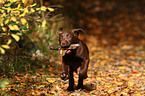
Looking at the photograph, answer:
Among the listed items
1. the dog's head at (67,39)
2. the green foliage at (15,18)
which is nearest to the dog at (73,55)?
the dog's head at (67,39)

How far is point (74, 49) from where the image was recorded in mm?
4285

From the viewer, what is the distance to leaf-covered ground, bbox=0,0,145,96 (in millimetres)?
4828

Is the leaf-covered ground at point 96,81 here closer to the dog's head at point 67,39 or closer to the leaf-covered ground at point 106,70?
the leaf-covered ground at point 106,70

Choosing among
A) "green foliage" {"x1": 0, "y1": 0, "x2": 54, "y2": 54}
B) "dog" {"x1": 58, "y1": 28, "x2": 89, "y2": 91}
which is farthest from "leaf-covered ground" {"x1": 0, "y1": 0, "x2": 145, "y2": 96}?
"green foliage" {"x1": 0, "y1": 0, "x2": 54, "y2": 54}

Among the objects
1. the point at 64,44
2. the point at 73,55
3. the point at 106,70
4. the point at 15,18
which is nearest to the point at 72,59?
the point at 73,55

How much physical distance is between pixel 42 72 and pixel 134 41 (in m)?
6.02

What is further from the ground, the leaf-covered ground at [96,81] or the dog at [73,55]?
the dog at [73,55]

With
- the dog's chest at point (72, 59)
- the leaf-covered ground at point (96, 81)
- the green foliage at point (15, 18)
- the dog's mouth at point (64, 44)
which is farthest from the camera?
the leaf-covered ground at point (96, 81)

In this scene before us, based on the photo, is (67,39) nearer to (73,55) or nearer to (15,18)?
(73,55)

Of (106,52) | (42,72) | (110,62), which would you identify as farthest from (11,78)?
(106,52)

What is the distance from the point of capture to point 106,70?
6.58 meters

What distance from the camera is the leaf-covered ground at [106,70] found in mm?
4828

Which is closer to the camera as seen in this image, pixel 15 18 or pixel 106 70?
pixel 15 18

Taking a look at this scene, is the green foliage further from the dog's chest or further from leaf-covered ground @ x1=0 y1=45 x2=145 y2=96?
leaf-covered ground @ x1=0 y1=45 x2=145 y2=96
